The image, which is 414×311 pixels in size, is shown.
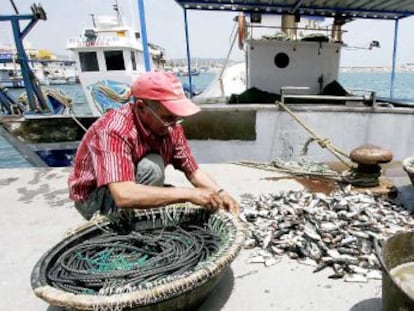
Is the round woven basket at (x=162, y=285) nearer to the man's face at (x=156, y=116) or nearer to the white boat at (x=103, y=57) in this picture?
the man's face at (x=156, y=116)

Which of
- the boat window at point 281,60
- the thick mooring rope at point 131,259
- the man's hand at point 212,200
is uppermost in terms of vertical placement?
the boat window at point 281,60

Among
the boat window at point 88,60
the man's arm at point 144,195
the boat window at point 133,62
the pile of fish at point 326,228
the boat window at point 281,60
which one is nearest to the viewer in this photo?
the man's arm at point 144,195

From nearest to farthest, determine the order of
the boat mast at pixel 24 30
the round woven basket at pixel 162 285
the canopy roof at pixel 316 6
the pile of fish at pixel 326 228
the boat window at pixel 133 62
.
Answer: the round woven basket at pixel 162 285 < the pile of fish at pixel 326 228 < the canopy roof at pixel 316 6 < the boat mast at pixel 24 30 < the boat window at pixel 133 62

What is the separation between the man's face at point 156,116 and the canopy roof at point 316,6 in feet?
17.7

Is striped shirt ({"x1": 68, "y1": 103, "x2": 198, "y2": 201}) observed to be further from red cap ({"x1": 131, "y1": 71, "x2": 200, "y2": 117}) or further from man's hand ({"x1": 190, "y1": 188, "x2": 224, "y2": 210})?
man's hand ({"x1": 190, "y1": 188, "x2": 224, "y2": 210})

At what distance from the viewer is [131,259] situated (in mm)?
2059

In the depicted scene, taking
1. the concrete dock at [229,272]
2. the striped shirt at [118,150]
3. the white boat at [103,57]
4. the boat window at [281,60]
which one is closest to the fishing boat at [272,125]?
the boat window at [281,60]

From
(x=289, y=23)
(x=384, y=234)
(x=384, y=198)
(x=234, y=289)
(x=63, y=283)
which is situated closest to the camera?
(x=63, y=283)

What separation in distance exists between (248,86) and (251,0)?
8.65 ft

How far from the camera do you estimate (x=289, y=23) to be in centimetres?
908

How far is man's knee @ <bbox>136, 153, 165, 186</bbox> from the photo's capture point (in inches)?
90.2

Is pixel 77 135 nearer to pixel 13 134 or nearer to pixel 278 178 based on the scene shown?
pixel 13 134

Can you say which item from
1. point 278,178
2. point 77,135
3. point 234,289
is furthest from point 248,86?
point 234,289

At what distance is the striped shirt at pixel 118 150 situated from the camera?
195cm
